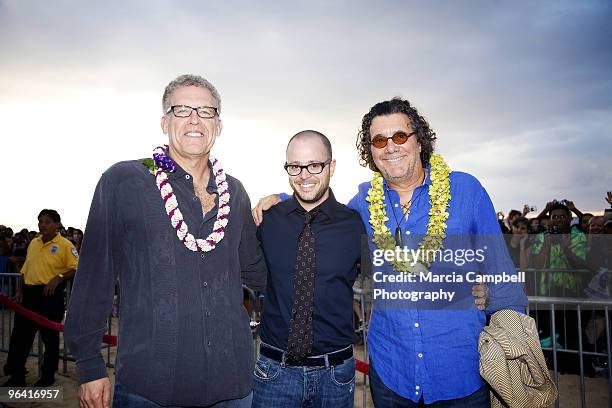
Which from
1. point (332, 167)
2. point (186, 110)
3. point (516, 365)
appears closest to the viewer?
point (516, 365)

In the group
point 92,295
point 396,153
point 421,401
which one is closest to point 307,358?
point 421,401

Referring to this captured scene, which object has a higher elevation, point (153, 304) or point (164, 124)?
point (164, 124)

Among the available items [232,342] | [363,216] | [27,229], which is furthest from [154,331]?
[27,229]

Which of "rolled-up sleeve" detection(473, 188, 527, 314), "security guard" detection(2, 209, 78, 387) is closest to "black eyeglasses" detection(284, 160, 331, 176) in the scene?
"rolled-up sleeve" detection(473, 188, 527, 314)

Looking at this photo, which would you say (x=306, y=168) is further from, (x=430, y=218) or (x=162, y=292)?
(x=162, y=292)

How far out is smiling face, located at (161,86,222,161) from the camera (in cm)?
244

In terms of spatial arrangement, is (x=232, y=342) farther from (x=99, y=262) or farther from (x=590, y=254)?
(x=590, y=254)

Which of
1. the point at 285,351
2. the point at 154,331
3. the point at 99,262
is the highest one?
the point at 99,262

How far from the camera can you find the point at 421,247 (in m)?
2.57

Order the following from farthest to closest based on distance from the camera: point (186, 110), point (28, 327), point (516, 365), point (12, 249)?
point (12, 249)
point (28, 327)
point (186, 110)
point (516, 365)

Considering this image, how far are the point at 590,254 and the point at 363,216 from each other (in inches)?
221

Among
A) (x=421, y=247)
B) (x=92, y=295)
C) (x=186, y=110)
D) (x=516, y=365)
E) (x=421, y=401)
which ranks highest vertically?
(x=186, y=110)

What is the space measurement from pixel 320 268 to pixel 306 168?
702mm

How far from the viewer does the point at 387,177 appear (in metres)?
2.75
